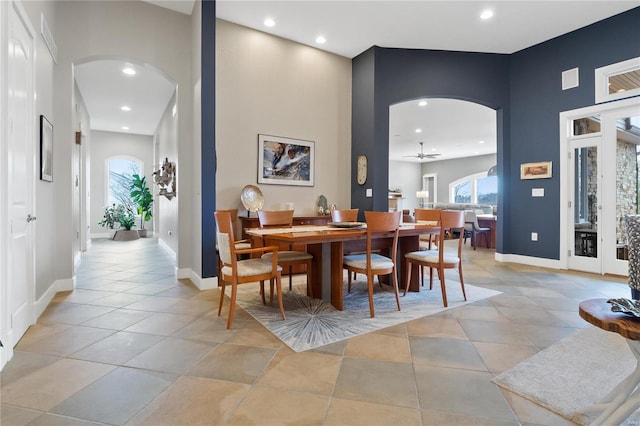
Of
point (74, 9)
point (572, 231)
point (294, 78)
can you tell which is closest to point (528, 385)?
point (572, 231)

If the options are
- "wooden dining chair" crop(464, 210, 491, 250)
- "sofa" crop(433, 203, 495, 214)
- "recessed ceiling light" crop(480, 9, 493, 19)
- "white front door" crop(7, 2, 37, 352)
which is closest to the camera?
"white front door" crop(7, 2, 37, 352)

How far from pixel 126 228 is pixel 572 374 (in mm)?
9827

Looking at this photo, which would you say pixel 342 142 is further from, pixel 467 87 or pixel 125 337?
pixel 125 337

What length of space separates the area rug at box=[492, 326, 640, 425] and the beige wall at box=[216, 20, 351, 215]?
3.59m

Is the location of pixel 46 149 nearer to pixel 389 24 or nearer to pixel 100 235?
pixel 389 24

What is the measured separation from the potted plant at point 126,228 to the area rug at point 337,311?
648cm

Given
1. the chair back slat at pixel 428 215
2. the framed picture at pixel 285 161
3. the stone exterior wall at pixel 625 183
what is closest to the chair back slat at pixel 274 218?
the framed picture at pixel 285 161

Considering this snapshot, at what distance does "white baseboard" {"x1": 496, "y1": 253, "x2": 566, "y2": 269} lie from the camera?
4957mm

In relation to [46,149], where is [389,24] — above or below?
above

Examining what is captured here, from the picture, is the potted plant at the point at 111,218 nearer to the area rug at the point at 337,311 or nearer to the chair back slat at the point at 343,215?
the area rug at the point at 337,311

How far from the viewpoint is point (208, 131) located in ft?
12.0

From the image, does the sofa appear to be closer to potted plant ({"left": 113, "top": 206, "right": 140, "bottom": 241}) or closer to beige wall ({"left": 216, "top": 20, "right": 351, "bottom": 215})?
beige wall ({"left": 216, "top": 20, "right": 351, "bottom": 215})

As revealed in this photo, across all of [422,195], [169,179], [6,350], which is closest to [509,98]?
[169,179]

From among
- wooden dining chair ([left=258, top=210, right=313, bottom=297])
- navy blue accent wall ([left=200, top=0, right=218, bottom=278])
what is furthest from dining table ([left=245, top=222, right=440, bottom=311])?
navy blue accent wall ([left=200, top=0, right=218, bottom=278])
